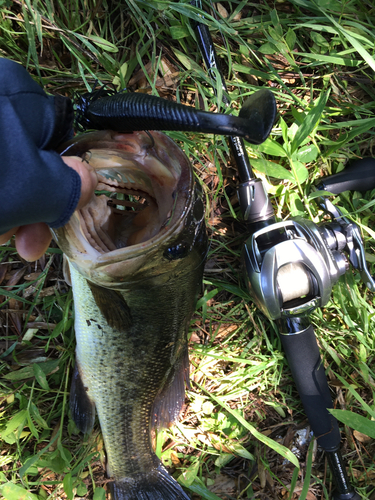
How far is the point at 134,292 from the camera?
1.32 meters

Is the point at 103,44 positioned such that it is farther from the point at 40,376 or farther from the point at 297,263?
the point at 40,376

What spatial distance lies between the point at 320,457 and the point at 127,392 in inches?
53.5

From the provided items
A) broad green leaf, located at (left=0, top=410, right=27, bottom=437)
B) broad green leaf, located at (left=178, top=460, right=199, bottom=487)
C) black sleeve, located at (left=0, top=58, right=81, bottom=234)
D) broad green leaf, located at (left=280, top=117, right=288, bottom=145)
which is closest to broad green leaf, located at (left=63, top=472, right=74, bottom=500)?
→ broad green leaf, located at (left=0, top=410, right=27, bottom=437)

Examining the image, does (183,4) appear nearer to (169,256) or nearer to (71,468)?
(169,256)

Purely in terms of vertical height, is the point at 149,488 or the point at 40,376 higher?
the point at 40,376

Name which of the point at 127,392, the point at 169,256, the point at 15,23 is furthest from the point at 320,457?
the point at 15,23

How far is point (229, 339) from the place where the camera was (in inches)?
82.7

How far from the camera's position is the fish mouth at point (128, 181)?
114 cm

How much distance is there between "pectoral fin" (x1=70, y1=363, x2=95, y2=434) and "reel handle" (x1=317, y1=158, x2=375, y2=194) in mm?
1729

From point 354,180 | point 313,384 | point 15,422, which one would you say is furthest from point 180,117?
point 15,422

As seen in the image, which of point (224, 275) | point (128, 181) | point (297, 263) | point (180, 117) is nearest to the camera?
point (180, 117)

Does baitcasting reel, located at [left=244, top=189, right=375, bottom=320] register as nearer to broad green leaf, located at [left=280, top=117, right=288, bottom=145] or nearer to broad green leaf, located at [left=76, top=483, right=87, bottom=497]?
broad green leaf, located at [left=280, top=117, right=288, bottom=145]

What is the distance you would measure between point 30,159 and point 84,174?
20cm

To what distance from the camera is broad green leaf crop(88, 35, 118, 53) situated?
178 centimetres
